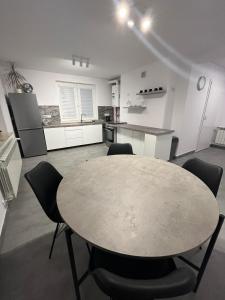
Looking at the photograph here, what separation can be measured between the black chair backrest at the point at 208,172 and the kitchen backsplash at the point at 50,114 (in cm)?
439

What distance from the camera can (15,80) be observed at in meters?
3.81

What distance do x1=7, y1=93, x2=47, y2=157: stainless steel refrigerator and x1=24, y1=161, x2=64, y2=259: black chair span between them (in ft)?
9.65

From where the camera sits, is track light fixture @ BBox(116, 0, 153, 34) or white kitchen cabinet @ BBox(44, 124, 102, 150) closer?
track light fixture @ BBox(116, 0, 153, 34)

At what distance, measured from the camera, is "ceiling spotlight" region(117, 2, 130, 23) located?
4.81 ft

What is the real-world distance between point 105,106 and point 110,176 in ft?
15.7

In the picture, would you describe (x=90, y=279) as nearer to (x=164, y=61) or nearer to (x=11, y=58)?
(x=164, y=61)

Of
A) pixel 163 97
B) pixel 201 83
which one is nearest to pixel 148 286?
pixel 163 97

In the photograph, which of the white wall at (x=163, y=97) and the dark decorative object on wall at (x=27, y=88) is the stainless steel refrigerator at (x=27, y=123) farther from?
the white wall at (x=163, y=97)

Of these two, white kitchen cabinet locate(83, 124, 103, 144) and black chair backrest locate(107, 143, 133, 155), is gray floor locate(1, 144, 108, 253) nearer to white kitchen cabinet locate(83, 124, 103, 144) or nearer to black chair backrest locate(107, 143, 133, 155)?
black chair backrest locate(107, 143, 133, 155)

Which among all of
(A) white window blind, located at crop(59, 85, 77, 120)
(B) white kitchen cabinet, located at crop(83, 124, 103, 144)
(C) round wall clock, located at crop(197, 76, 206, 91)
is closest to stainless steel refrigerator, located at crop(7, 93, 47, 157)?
(A) white window blind, located at crop(59, 85, 77, 120)

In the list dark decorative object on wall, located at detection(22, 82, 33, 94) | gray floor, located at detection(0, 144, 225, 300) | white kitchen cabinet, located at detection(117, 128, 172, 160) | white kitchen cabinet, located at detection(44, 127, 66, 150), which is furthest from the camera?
white kitchen cabinet, located at detection(44, 127, 66, 150)

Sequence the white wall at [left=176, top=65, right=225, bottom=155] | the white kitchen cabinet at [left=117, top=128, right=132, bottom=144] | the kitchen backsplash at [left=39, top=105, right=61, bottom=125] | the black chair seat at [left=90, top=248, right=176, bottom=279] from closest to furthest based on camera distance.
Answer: the black chair seat at [left=90, top=248, right=176, bottom=279]
the white wall at [left=176, top=65, right=225, bottom=155]
the white kitchen cabinet at [left=117, top=128, right=132, bottom=144]
the kitchen backsplash at [left=39, top=105, right=61, bottom=125]

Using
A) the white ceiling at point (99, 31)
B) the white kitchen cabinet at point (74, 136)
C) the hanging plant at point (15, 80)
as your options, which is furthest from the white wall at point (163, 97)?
the hanging plant at point (15, 80)

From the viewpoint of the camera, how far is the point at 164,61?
3176 millimetres
